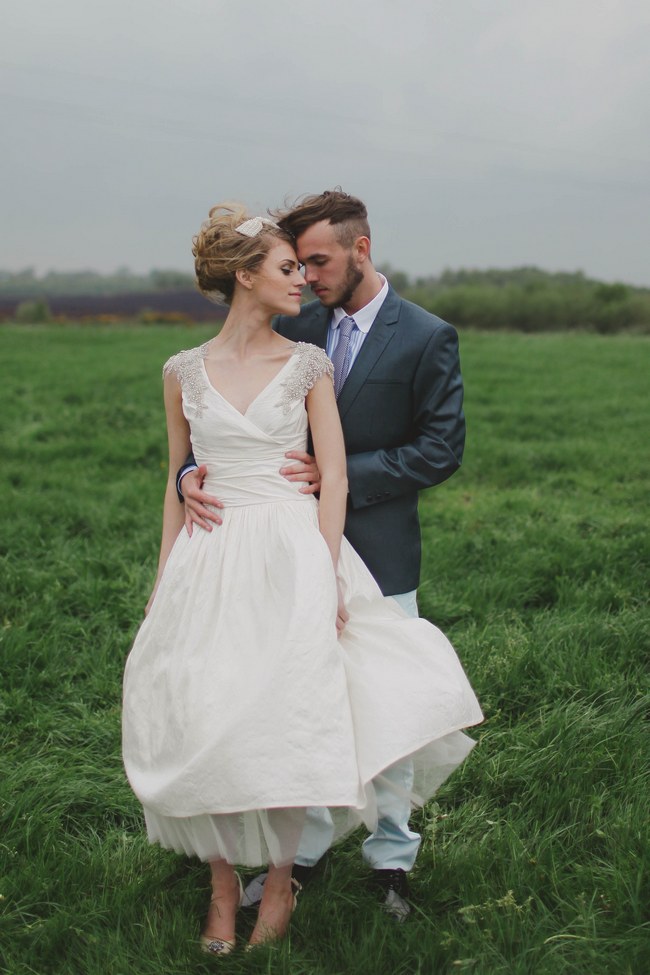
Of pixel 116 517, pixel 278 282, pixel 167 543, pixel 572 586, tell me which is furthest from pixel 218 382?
pixel 116 517

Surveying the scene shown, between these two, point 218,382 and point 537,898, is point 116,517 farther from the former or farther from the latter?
Result: point 537,898

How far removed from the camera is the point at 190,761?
9.00 ft

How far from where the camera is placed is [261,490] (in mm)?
3104

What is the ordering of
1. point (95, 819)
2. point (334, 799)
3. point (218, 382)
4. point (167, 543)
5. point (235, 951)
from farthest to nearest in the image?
point (95, 819) < point (167, 543) < point (218, 382) < point (235, 951) < point (334, 799)

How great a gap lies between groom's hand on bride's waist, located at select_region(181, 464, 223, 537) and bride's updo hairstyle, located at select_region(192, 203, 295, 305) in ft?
2.12

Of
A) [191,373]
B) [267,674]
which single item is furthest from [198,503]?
[267,674]

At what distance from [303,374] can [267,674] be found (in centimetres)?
98


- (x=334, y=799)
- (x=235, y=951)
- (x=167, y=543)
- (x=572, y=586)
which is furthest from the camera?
(x=572, y=586)

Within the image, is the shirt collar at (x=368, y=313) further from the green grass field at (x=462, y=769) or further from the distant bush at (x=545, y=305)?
the distant bush at (x=545, y=305)

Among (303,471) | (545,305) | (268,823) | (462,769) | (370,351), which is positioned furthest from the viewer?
(545,305)

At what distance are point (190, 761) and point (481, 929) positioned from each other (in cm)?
106

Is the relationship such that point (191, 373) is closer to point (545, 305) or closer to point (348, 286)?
point (348, 286)

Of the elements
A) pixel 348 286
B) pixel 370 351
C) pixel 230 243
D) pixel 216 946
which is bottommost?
pixel 216 946

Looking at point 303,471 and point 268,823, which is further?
point 303,471
